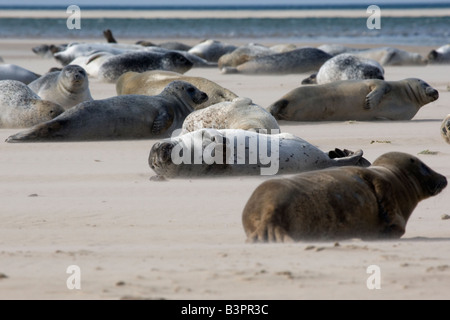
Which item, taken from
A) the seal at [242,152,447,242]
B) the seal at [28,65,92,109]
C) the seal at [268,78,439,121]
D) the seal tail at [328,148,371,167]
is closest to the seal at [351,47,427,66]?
the seal at [268,78,439,121]

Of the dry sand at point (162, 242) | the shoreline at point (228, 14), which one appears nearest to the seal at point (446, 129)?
the dry sand at point (162, 242)

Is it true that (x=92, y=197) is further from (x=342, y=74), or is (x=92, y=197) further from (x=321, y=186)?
(x=342, y=74)

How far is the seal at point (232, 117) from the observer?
742cm

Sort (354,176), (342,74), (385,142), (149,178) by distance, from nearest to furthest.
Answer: (354,176)
(149,178)
(385,142)
(342,74)

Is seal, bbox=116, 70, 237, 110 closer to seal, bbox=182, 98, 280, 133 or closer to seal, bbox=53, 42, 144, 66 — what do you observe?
seal, bbox=182, 98, 280, 133

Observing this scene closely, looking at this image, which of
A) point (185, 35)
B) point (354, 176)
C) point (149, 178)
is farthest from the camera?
point (185, 35)

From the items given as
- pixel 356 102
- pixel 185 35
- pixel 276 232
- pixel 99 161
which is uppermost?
pixel 185 35

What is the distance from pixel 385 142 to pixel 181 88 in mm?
2296

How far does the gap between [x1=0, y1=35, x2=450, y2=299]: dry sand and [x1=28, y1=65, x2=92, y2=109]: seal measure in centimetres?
238

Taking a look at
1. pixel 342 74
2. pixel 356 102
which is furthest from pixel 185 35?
pixel 356 102

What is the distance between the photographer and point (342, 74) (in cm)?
1245

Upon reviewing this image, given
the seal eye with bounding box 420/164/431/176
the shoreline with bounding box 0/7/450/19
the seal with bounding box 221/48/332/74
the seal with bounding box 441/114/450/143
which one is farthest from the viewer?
the shoreline with bounding box 0/7/450/19

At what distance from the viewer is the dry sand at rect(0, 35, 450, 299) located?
326cm
